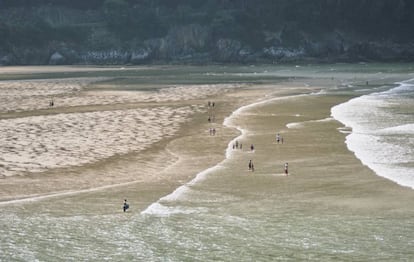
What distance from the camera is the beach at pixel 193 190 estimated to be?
23.6 meters

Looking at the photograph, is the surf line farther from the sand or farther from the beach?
the sand

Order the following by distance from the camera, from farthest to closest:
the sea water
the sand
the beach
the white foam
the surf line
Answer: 1. the white foam
2. the sea water
3. the sand
4. the surf line
5. the beach

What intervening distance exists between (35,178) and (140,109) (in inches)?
1258

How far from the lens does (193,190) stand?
32281 mm

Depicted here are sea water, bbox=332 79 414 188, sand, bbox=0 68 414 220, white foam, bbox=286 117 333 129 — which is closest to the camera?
sand, bbox=0 68 414 220

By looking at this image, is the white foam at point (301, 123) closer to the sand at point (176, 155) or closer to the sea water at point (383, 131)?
the sand at point (176, 155)

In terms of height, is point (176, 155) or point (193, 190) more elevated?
point (193, 190)

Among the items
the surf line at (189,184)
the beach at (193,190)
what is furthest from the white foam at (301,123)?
the surf line at (189,184)

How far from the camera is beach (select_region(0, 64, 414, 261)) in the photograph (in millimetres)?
23609

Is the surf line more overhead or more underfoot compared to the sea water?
more underfoot

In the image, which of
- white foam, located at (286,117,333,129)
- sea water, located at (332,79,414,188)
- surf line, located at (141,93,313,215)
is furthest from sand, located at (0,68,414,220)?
sea water, located at (332,79,414,188)

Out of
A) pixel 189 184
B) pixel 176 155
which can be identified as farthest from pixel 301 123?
pixel 189 184

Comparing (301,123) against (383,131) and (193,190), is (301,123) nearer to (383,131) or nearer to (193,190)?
(383,131)

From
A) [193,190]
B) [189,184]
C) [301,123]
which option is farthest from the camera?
[301,123]
